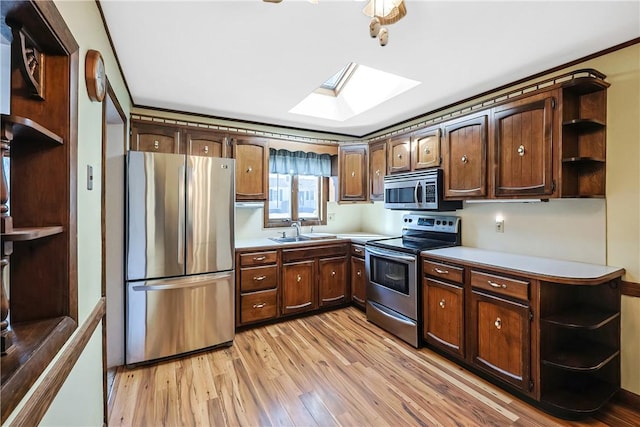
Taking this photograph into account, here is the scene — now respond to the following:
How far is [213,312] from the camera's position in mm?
2781

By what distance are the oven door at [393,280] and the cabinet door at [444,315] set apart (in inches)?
4.6

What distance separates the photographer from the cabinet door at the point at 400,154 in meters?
3.29

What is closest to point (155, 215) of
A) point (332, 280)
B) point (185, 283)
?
point (185, 283)

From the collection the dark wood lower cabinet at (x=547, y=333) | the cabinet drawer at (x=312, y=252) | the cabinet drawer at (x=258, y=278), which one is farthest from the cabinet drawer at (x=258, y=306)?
the dark wood lower cabinet at (x=547, y=333)

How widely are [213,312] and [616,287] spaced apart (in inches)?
123

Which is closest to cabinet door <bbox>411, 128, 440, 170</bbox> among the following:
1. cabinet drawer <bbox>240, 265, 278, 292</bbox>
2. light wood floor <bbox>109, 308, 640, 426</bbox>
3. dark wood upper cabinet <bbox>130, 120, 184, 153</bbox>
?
light wood floor <bbox>109, 308, 640, 426</bbox>

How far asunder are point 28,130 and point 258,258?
94.8 inches

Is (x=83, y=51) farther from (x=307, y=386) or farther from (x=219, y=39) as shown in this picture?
(x=307, y=386)

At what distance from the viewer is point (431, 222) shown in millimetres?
3328

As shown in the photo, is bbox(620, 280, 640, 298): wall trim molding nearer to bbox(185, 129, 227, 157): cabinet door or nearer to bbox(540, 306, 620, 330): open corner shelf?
bbox(540, 306, 620, 330): open corner shelf

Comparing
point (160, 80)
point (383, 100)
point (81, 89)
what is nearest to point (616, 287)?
point (383, 100)

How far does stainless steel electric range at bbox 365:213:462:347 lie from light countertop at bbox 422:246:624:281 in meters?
0.24

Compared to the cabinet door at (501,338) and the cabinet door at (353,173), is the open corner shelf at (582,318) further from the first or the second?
the cabinet door at (353,173)

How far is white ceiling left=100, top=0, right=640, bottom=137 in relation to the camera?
62.6 inches
